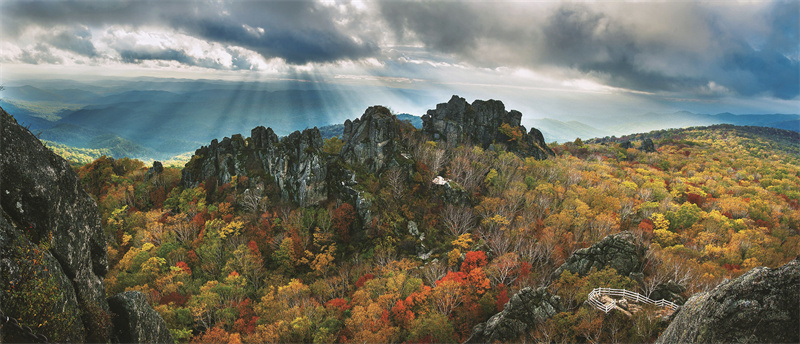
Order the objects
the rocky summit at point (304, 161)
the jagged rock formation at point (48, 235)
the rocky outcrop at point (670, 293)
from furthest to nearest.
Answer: the rocky summit at point (304, 161) → the rocky outcrop at point (670, 293) → the jagged rock formation at point (48, 235)

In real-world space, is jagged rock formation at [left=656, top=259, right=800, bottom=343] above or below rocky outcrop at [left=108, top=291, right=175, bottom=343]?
above


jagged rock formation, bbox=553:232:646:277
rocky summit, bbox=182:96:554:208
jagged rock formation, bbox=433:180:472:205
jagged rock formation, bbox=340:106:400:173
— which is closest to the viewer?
jagged rock formation, bbox=553:232:646:277

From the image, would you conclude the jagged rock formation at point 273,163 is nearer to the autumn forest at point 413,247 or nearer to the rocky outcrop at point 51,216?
the autumn forest at point 413,247

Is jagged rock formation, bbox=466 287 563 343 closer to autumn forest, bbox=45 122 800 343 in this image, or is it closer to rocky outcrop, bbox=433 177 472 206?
autumn forest, bbox=45 122 800 343

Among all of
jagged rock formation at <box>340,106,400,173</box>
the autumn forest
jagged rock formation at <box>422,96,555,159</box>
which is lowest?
the autumn forest

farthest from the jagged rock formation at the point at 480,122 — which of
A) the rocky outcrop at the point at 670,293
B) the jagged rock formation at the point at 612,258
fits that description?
the rocky outcrop at the point at 670,293

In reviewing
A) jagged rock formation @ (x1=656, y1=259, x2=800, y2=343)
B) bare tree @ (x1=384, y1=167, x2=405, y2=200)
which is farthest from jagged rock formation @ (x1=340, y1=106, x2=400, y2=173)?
jagged rock formation @ (x1=656, y1=259, x2=800, y2=343)

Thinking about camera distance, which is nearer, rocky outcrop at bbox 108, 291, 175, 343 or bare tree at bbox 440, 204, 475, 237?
rocky outcrop at bbox 108, 291, 175, 343
